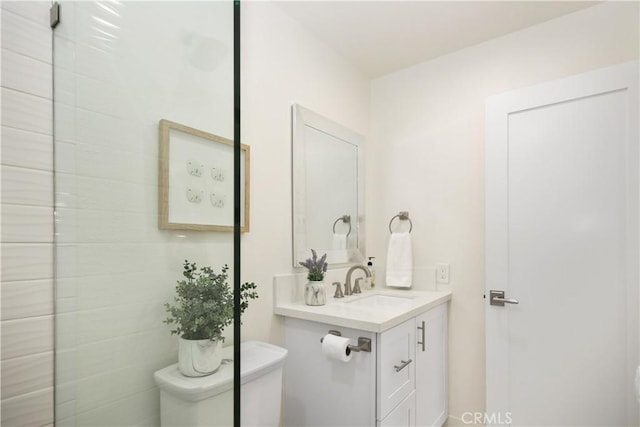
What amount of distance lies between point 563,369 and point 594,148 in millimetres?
1085

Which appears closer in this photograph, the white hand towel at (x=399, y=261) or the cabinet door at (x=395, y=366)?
the cabinet door at (x=395, y=366)

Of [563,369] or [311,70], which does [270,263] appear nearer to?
[311,70]

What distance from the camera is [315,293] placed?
1711mm

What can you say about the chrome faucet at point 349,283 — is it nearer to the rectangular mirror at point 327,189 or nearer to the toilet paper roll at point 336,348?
the rectangular mirror at point 327,189


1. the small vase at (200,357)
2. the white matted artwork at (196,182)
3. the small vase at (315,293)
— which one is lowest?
the small vase at (315,293)

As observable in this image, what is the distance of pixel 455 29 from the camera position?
6.37ft

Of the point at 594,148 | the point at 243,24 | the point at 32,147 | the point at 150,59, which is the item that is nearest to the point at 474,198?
the point at 594,148

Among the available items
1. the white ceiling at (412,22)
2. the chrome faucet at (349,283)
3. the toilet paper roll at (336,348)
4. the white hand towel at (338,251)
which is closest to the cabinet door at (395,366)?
the toilet paper roll at (336,348)

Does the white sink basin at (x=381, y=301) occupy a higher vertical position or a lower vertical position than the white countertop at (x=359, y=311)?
lower

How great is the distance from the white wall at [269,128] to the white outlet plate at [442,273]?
985 millimetres

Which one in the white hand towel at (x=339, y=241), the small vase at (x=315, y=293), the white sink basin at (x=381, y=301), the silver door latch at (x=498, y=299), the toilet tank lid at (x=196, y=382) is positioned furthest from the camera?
the white hand towel at (x=339, y=241)

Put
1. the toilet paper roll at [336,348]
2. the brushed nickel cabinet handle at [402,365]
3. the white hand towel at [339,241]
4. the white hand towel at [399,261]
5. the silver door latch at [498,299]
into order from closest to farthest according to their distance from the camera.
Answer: the toilet paper roll at [336,348] → the brushed nickel cabinet handle at [402,365] → the silver door latch at [498,299] → the white hand towel at [339,241] → the white hand towel at [399,261]

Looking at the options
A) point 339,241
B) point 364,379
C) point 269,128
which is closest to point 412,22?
point 269,128

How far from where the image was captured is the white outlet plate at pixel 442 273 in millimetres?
2141
